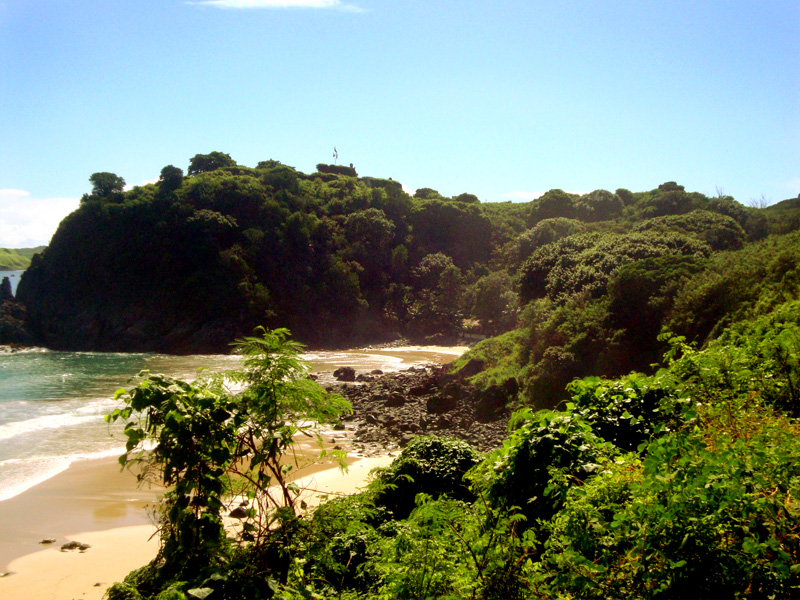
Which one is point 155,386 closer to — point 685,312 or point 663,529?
point 663,529

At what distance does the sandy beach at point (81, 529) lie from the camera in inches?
351

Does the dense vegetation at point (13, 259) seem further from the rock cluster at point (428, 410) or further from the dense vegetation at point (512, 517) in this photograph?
the dense vegetation at point (512, 517)

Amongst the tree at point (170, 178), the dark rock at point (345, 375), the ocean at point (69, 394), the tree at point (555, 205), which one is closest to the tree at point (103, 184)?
the tree at point (170, 178)

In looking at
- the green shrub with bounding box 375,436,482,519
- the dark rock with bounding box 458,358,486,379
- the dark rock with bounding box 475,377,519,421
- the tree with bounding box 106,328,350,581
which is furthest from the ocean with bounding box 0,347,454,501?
the dark rock with bounding box 458,358,486,379

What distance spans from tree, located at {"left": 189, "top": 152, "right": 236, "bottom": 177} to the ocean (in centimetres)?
2648

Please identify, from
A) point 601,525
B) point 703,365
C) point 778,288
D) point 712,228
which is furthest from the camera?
point 712,228

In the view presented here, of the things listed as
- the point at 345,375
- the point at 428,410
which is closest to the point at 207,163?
the point at 345,375

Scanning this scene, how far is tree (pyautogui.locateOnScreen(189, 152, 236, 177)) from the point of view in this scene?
61.7 meters

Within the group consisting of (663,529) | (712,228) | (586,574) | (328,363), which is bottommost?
(328,363)

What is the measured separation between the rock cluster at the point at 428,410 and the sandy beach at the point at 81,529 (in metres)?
2.76

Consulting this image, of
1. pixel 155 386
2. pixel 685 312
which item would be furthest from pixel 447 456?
pixel 685 312

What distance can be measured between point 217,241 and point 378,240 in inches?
599

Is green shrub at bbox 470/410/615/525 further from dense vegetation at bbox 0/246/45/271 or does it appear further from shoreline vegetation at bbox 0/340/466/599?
dense vegetation at bbox 0/246/45/271

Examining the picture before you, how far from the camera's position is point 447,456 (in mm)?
9320
